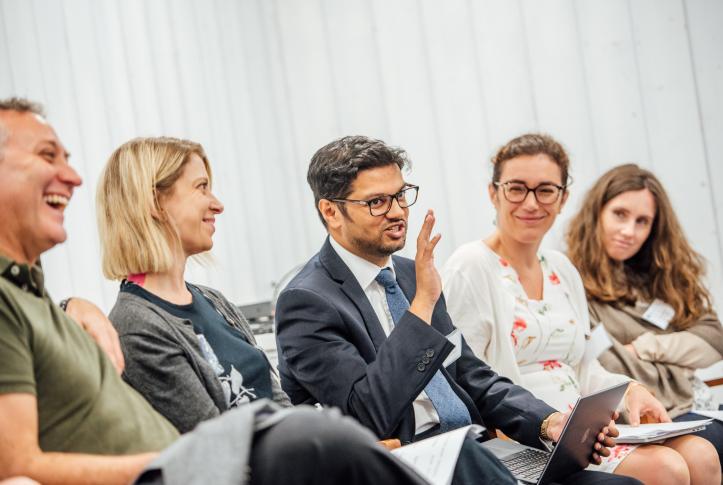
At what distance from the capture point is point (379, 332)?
81.5 inches

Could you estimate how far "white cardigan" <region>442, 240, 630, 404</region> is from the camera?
2.45 m

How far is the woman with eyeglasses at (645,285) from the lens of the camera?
2869 mm

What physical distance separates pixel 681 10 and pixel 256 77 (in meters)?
1.96

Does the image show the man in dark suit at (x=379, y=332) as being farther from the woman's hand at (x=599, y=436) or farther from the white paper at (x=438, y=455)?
the white paper at (x=438, y=455)

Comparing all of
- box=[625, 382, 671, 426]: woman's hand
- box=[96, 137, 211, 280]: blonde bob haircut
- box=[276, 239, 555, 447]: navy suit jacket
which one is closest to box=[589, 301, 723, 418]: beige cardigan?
box=[625, 382, 671, 426]: woman's hand

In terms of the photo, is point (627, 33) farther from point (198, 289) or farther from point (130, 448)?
point (130, 448)

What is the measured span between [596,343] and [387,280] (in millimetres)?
954

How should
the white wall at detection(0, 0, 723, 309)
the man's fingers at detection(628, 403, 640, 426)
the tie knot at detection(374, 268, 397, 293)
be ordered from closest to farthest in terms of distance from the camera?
the tie knot at detection(374, 268, 397, 293) < the man's fingers at detection(628, 403, 640, 426) < the white wall at detection(0, 0, 723, 309)

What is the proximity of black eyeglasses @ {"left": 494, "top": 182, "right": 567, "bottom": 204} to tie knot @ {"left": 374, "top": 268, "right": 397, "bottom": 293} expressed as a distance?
641 millimetres

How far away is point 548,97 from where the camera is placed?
3475 millimetres

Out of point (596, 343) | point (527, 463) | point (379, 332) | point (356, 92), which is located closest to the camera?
point (527, 463)

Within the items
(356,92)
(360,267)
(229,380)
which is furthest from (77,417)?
(356,92)

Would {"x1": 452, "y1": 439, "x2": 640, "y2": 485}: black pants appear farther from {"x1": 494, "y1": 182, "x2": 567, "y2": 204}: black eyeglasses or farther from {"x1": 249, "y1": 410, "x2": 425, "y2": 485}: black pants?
{"x1": 494, "y1": 182, "x2": 567, "y2": 204}: black eyeglasses

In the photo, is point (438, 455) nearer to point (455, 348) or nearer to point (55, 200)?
point (455, 348)
